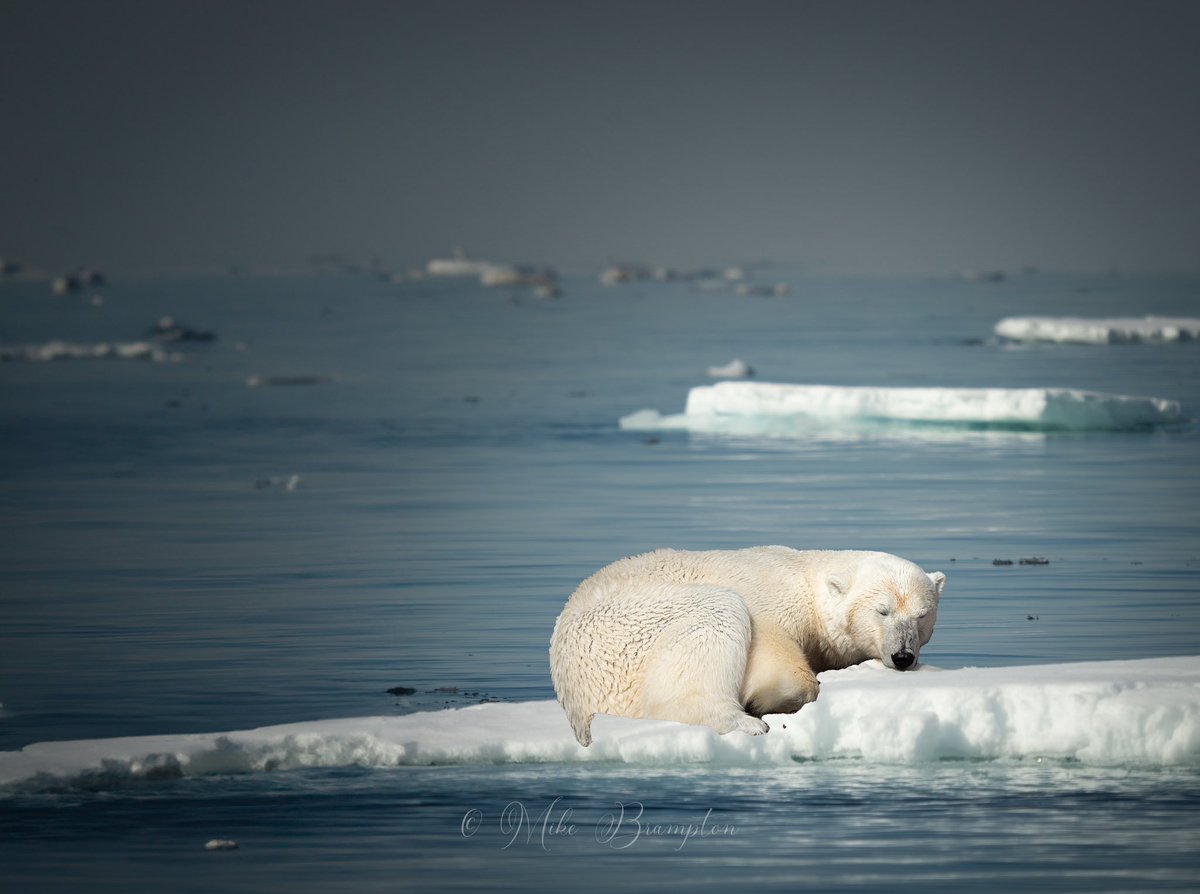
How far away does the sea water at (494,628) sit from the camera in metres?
6.36

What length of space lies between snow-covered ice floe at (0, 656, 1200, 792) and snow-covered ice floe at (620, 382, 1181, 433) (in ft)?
50.7

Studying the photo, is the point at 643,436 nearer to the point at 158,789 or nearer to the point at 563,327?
the point at 158,789

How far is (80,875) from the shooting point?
6188 mm

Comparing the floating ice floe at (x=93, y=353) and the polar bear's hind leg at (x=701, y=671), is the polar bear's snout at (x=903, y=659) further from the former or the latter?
the floating ice floe at (x=93, y=353)

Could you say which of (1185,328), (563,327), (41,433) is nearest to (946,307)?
(563,327)

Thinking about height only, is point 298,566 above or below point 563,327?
below

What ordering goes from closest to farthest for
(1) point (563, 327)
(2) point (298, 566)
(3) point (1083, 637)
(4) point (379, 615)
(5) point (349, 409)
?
(3) point (1083, 637), (4) point (379, 615), (2) point (298, 566), (5) point (349, 409), (1) point (563, 327)

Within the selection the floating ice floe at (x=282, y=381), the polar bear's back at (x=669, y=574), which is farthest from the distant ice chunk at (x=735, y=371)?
the polar bear's back at (x=669, y=574)

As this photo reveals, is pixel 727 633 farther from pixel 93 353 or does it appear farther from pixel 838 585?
pixel 93 353

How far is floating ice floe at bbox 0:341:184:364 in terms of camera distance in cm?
4762

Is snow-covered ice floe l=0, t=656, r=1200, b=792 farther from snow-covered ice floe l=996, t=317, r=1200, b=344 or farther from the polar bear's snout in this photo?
snow-covered ice floe l=996, t=317, r=1200, b=344

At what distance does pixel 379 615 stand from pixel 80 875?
535 centimetres

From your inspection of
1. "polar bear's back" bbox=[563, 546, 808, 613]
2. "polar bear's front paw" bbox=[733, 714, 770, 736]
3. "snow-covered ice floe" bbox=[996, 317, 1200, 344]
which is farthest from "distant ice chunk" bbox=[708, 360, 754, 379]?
"polar bear's front paw" bbox=[733, 714, 770, 736]

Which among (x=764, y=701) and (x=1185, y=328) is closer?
(x=764, y=701)
